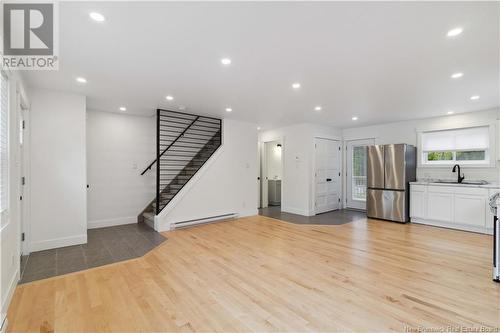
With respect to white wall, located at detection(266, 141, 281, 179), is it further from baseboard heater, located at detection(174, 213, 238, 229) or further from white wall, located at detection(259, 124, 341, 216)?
baseboard heater, located at detection(174, 213, 238, 229)

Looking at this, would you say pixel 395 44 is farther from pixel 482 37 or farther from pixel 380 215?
pixel 380 215

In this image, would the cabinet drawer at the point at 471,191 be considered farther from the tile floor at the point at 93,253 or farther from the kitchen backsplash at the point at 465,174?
the tile floor at the point at 93,253

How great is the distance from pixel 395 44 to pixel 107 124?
18.4 ft

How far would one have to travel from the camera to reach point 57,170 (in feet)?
12.6

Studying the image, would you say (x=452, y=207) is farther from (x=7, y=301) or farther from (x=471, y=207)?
(x=7, y=301)

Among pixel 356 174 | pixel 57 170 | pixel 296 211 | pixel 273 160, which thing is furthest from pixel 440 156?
pixel 57 170

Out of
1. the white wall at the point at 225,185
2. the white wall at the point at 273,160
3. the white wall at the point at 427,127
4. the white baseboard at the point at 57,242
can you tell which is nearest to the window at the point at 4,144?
the white baseboard at the point at 57,242

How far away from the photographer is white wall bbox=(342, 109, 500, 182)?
507 centimetres

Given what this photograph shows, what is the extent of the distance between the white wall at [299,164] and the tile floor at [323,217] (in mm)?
325

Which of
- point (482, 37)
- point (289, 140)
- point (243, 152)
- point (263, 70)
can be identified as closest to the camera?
point (482, 37)

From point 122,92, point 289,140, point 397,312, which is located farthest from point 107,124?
point 397,312

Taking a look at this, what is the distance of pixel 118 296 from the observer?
242 centimetres

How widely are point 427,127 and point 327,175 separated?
9.00 feet

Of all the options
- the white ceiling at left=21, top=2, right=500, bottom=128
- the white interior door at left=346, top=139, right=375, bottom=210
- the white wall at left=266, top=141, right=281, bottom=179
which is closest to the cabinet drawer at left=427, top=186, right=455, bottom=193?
the white ceiling at left=21, top=2, right=500, bottom=128
